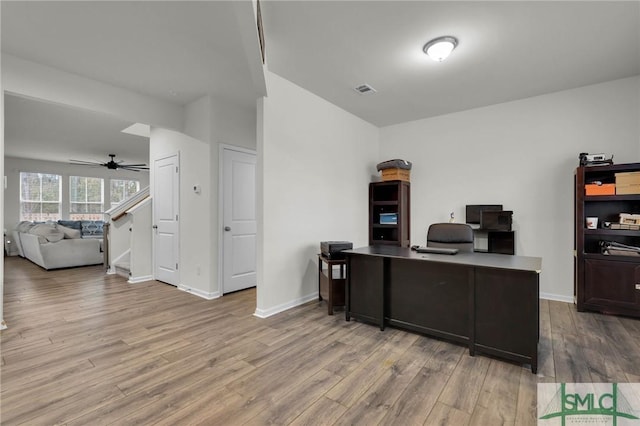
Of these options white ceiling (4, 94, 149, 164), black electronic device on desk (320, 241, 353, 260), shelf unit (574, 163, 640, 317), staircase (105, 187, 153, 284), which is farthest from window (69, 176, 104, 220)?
shelf unit (574, 163, 640, 317)

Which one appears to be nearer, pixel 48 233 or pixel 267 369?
pixel 267 369

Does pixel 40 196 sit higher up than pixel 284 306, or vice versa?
pixel 40 196

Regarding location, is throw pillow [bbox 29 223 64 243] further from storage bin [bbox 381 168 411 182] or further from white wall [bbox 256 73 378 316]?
storage bin [bbox 381 168 411 182]

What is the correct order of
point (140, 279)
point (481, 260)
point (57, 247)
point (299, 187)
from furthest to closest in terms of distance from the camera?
1. point (57, 247)
2. point (140, 279)
3. point (299, 187)
4. point (481, 260)

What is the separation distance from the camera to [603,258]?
3.13 metres

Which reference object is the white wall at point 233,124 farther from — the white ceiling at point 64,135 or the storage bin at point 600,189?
the storage bin at point 600,189

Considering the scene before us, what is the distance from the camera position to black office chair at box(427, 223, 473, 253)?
3053mm

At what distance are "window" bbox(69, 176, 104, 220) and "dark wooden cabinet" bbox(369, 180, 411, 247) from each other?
29.9 ft

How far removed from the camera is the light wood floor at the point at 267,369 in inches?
64.6

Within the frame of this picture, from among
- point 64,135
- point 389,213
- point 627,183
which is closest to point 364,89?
point 389,213

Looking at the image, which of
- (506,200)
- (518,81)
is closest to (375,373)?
(506,200)

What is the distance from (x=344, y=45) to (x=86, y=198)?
997 centimetres

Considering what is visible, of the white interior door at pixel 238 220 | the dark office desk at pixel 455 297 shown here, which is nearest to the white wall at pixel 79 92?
the white interior door at pixel 238 220

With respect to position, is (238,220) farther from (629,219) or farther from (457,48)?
(629,219)
